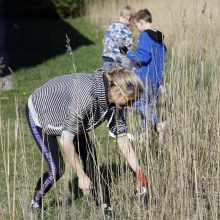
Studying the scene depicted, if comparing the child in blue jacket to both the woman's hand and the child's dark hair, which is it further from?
the woman's hand

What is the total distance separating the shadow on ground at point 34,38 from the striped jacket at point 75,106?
7385 millimetres

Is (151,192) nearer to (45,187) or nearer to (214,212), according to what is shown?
(214,212)

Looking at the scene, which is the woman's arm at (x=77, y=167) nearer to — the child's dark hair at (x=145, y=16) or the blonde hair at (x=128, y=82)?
the blonde hair at (x=128, y=82)

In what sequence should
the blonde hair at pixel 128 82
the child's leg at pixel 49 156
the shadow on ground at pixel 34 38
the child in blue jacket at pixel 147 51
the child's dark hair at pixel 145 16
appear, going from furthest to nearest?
the shadow on ground at pixel 34 38, the child's dark hair at pixel 145 16, the child in blue jacket at pixel 147 51, the child's leg at pixel 49 156, the blonde hair at pixel 128 82

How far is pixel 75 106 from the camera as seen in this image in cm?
363

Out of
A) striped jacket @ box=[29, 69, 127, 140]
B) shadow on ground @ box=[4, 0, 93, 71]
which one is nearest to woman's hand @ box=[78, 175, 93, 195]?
striped jacket @ box=[29, 69, 127, 140]

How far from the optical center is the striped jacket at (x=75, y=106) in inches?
142

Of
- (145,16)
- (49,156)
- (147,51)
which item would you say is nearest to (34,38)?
(145,16)

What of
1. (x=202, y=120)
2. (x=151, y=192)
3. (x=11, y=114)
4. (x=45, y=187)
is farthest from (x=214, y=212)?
(x=11, y=114)

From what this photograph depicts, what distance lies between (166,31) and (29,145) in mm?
2236

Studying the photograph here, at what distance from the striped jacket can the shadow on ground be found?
7385mm

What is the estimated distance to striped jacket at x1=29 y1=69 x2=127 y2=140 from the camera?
3615 millimetres

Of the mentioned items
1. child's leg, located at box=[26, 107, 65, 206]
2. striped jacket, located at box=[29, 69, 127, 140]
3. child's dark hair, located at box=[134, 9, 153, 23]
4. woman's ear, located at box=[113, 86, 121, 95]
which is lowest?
child's leg, located at box=[26, 107, 65, 206]

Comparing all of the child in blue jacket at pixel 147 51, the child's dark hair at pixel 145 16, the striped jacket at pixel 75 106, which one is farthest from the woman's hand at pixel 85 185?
the child's dark hair at pixel 145 16
